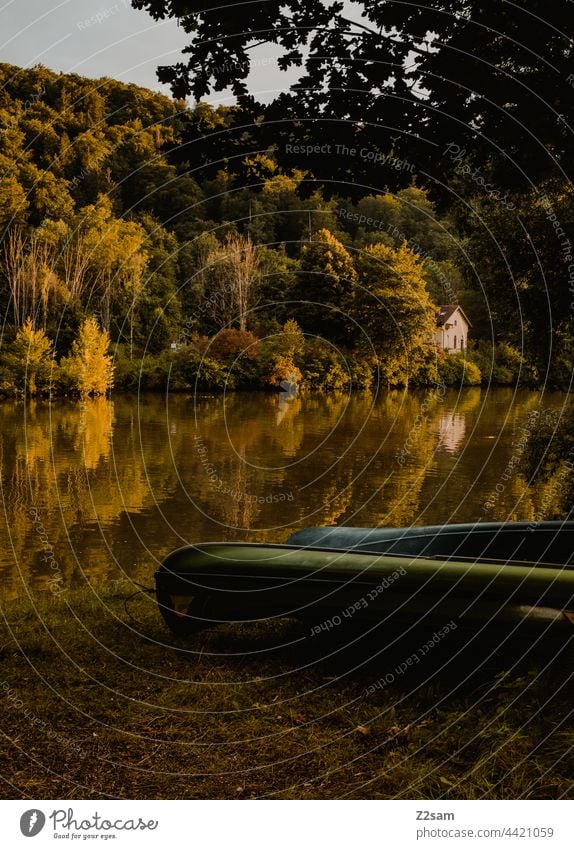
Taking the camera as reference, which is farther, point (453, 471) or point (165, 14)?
point (453, 471)

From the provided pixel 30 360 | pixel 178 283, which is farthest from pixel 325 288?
pixel 30 360

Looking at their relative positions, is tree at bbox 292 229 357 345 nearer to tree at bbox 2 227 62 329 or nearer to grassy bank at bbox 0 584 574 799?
tree at bbox 2 227 62 329

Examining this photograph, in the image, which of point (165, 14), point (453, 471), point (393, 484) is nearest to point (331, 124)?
point (165, 14)

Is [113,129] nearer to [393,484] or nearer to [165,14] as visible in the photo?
[393,484]

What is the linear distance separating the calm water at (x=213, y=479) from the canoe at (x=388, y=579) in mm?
3809

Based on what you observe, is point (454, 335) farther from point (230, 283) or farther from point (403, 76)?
point (403, 76)

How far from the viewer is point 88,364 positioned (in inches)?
1387

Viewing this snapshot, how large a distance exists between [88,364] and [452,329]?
2672cm

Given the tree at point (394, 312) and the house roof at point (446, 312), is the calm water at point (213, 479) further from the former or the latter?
the house roof at point (446, 312)

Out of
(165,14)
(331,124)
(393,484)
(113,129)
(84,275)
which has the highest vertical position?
(113,129)

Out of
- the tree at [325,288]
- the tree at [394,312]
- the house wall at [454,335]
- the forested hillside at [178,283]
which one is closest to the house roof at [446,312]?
the house wall at [454,335]

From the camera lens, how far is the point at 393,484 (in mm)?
15984

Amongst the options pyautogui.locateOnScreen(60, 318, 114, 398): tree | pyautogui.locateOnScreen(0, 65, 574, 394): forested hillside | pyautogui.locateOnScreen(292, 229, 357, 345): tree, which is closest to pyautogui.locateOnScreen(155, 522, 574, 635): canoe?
pyautogui.locateOnScreen(0, 65, 574, 394): forested hillside
